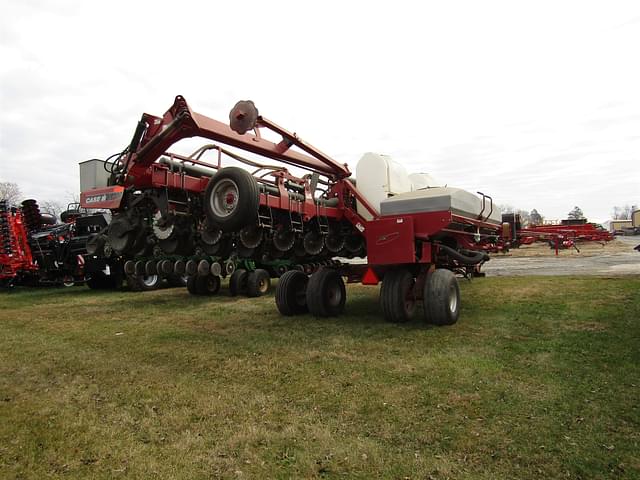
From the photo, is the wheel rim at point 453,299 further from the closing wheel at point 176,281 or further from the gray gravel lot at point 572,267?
the closing wheel at point 176,281

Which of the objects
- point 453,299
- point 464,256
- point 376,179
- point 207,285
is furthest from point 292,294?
point 207,285

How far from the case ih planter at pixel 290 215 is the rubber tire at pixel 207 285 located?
10.6ft

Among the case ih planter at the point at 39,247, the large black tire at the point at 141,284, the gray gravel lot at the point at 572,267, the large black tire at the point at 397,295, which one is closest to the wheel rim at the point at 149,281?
the large black tire at the point at 141,284

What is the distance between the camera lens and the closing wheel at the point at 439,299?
20.7 ft

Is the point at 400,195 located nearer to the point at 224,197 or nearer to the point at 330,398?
the point at 224,197

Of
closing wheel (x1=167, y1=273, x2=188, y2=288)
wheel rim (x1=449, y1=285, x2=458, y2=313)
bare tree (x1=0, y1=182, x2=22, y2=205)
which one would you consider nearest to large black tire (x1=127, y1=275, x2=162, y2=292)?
closing wheel (x1=167, y1=273, x2=188, y2=288)

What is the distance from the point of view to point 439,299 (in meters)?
6.33

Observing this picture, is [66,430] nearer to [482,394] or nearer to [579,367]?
[482,394]

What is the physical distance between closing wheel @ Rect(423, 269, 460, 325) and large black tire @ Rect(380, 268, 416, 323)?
342 millimetres

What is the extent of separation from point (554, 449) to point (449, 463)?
71 centimetres

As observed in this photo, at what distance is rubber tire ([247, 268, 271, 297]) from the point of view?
11133 millimetres

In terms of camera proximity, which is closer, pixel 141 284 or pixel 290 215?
pixel 290 215

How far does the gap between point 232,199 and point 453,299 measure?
3559mm

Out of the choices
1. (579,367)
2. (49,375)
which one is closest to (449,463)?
(579,367)
